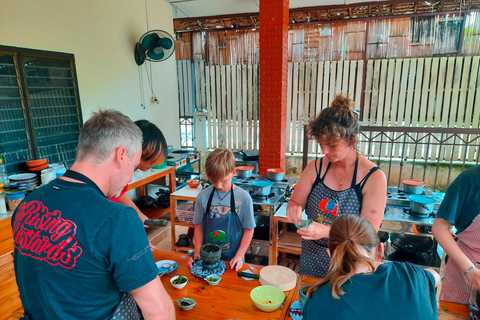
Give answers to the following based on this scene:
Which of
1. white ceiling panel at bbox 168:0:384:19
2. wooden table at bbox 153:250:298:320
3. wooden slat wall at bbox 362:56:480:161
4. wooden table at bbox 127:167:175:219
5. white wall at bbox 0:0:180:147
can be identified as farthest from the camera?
wooden slat wall at bbox 362:56:480:161

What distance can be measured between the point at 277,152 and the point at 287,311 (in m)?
3.67

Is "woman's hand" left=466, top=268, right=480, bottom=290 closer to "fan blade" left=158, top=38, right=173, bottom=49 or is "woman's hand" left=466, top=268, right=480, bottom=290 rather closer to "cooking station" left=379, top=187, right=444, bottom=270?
"cooking station" left=379, top=187, right=444, bottom=270

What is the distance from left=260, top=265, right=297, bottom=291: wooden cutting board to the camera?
4.92 ft

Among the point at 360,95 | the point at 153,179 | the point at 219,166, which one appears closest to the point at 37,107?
the point at 153,179

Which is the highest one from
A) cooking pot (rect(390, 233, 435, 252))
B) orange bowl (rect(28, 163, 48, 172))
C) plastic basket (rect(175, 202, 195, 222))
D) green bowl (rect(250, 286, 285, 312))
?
orange bowl (rect(28, 163, 48, 172))

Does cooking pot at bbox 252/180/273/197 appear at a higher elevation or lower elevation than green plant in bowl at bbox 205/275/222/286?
higher

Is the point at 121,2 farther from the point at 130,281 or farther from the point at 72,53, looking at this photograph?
the point at 130,281

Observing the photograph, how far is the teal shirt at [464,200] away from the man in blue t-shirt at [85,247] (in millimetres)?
1597

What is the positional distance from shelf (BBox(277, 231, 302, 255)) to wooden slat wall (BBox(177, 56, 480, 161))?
322 centimetres

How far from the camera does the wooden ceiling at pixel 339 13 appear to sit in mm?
5753

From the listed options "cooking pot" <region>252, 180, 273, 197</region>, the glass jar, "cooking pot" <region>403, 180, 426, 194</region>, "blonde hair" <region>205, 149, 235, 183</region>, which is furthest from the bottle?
"cooking pot" <region>403, 180, 426, 194</region>

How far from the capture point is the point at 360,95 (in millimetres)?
6621

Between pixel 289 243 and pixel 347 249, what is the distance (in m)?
1.96

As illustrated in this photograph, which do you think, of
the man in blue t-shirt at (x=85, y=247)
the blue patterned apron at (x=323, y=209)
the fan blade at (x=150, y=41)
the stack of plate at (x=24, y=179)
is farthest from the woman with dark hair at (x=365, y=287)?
the fan blade at (x=150, y=41)
